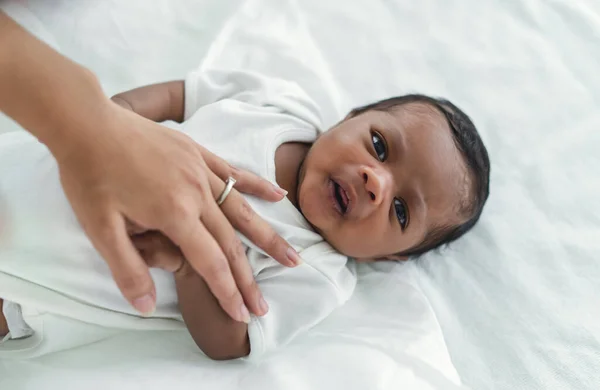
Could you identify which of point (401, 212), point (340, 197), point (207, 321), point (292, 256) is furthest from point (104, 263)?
point (401, 212)

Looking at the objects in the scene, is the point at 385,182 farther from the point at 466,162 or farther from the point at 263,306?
the point at 263,306

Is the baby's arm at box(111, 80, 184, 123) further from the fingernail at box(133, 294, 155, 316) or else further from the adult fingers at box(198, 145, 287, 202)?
the fingernail at box(133, 294, 155, 316)

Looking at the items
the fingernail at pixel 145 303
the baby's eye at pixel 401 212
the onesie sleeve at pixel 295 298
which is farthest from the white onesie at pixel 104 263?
the fingernail at pixel 145 303

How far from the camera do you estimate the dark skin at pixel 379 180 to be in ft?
3.18

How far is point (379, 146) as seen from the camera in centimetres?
101

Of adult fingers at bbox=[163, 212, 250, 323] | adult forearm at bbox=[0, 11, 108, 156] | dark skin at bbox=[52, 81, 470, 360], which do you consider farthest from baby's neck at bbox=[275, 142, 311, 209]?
adult forearm at bbox=[0, 11, 108, 156]

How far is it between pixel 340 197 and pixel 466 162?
23 cm

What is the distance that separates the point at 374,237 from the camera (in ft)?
3.24

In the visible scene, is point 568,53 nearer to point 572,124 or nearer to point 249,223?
point 572,124

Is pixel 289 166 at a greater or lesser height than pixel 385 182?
lesser

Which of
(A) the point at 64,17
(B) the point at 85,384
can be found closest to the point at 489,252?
(B) the point at 85,384

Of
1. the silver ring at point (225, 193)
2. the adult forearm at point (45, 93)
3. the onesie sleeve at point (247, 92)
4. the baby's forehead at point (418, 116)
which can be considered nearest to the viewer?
the adult forearm at point (45, 93)

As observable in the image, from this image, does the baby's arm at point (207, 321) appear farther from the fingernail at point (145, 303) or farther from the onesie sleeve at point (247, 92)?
the onesie sleeve at point (247, 92)

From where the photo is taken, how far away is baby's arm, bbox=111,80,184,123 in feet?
3.43
